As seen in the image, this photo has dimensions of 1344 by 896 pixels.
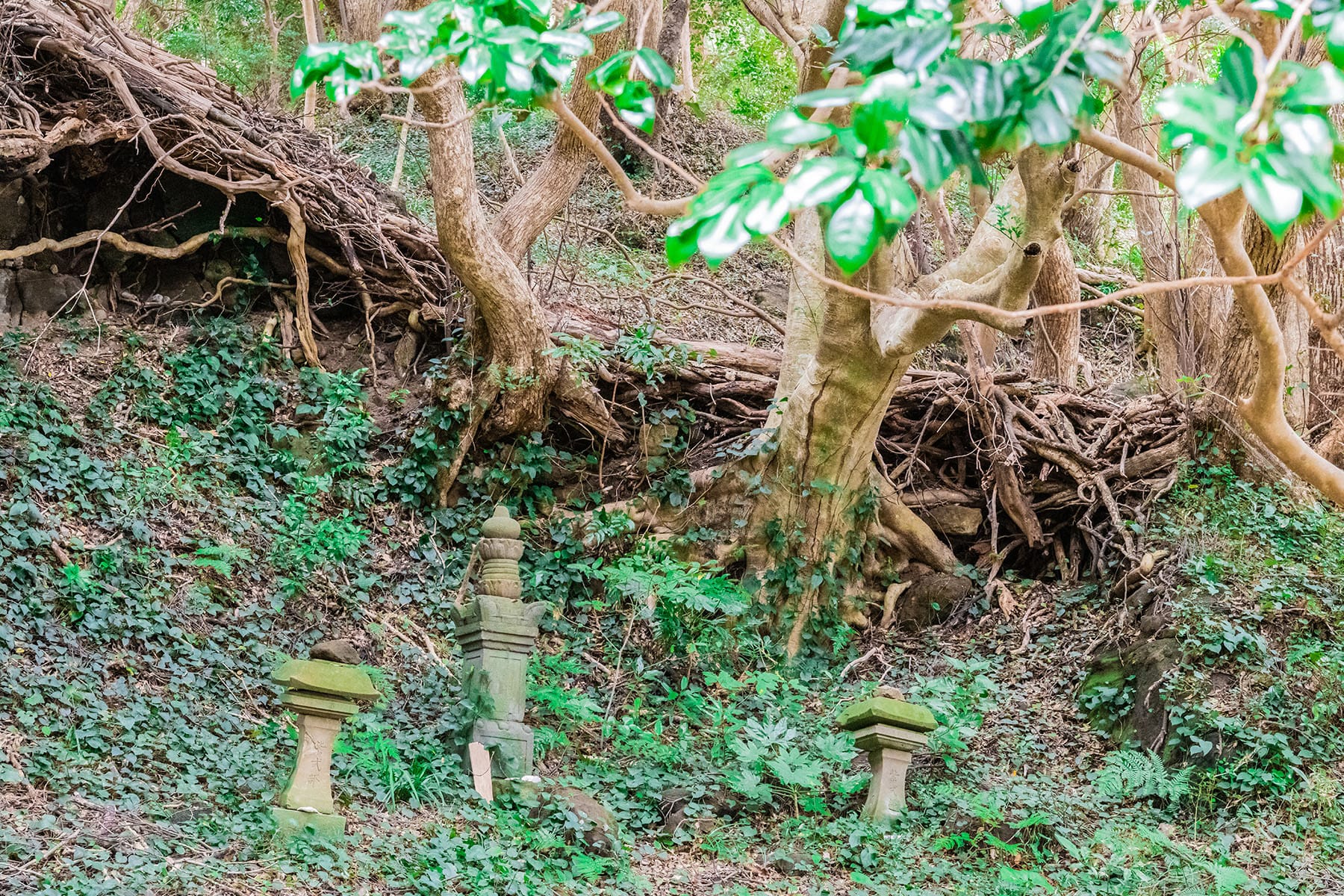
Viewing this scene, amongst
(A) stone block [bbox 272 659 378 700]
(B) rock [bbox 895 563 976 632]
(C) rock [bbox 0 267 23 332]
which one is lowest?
(A) stone block [bbox 272 659 378 700]

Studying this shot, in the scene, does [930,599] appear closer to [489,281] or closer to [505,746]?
[505,746]

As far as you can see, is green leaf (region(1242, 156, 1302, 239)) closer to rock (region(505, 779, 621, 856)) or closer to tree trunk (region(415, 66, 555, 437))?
rock (region(505, 779, 621, 856))

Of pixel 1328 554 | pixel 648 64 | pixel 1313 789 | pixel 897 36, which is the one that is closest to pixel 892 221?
pixel 897 36

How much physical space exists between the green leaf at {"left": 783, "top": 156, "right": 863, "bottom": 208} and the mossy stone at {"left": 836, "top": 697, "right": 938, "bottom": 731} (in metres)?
4.71

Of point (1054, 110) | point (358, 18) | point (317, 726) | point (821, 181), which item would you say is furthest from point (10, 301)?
point (1054, 110)

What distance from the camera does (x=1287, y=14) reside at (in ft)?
6.91

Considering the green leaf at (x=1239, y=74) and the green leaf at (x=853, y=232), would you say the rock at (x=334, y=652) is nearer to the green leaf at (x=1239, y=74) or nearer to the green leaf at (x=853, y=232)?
the green leaf at (x=853, y=232)

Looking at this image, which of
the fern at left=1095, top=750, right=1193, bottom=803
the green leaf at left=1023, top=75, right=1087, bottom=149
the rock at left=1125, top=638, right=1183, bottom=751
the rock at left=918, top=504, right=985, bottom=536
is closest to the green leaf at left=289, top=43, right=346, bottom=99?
the green leaf at left=1023, top=75, right=1087, bottom=149

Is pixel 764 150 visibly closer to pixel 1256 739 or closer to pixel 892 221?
pixel 892 221

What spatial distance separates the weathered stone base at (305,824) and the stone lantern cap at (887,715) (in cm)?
271

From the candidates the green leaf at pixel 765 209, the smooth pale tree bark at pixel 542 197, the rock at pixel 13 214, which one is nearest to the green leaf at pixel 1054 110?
the green leaf at pixel 765 209

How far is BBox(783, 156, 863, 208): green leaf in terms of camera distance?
1.69 m

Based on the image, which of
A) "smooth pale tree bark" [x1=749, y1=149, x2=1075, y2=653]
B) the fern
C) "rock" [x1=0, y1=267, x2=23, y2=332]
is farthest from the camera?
"rock" [x1=0, y1=267, x2=23, y2=332]

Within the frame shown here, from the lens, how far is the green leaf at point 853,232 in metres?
1.67
